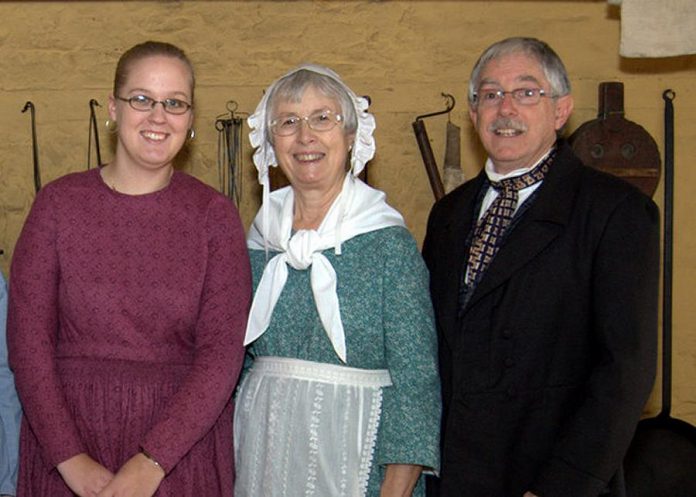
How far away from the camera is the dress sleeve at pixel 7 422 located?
2172 millimetres

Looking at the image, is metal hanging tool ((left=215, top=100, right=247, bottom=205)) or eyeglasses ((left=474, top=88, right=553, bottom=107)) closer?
eyeglasses ((left=474, top=88, right=553, bottom=107))

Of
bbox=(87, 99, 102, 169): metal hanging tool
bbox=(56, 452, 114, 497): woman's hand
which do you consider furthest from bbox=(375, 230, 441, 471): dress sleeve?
bbox=(87, 99, 102, 169): metal hanging tool

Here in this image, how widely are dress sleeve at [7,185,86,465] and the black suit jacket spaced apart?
0.82 m

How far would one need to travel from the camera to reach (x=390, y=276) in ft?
7.07

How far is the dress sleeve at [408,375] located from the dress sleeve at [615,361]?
0.26 metres

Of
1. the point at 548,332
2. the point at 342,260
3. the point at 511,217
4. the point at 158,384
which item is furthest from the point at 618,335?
the point at 158,384

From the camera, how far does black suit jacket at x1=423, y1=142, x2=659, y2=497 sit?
6.59 ft

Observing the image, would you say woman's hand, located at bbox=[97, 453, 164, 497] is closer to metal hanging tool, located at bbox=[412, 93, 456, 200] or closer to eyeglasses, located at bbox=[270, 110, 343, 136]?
eyeglasses, located at bbox=[270, 110, 343, 136]

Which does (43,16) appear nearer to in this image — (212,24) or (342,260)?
(212,24)

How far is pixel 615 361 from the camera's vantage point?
1999mm

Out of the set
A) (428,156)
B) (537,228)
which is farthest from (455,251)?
(428,156)

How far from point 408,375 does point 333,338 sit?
18 cm

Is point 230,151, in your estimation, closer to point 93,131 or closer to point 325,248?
point 93,131

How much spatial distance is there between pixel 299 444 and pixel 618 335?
716 millimetres
